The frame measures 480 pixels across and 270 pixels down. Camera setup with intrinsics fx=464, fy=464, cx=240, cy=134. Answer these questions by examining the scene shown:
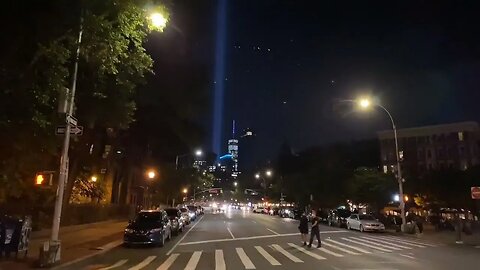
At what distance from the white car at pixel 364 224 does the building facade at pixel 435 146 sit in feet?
185

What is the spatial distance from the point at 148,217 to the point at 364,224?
1781 centimetres

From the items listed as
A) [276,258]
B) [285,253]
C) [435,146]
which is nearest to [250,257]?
[276,258]

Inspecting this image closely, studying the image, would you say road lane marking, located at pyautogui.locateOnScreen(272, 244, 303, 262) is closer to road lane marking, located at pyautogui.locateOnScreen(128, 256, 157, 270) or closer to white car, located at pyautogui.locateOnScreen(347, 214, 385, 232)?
road lane marking, located at pyautogui.locateOnScreen(128, 256, 157, 270)

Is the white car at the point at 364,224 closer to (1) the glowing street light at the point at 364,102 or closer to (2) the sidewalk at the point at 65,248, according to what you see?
(1) the glowing street light at the point at 364,102

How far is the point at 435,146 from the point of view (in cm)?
10088

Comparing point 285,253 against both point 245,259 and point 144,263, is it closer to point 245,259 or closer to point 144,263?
point 245,259

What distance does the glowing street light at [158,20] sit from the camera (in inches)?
508

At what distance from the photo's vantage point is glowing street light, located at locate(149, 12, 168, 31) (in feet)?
42.4

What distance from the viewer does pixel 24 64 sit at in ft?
37.3

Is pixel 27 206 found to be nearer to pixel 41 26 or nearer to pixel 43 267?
pixel 43 267

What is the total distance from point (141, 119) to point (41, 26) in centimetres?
2927

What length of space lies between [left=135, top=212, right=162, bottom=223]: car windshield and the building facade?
74.5 m

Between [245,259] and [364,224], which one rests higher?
[364,224]

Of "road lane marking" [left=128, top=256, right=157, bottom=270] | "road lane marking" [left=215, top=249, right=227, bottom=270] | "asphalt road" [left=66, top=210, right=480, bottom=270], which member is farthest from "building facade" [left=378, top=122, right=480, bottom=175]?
"road lane marking" [left=128, top=256, right=157, bottom=270]
